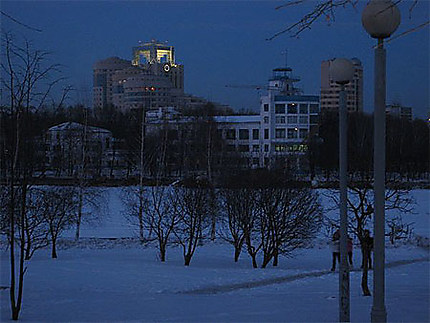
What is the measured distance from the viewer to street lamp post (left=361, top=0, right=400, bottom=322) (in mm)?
A: 6328

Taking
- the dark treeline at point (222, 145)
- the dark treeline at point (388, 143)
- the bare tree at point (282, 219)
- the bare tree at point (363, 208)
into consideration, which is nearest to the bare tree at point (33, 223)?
the bare tree at point (282, 219)

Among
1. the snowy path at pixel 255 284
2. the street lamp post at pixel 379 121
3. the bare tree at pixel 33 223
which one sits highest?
the street lamp post at pixel 379 121

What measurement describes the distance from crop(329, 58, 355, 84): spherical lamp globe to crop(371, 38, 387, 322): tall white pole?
2.44 metres

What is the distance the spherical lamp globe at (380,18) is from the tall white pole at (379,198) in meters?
0.13

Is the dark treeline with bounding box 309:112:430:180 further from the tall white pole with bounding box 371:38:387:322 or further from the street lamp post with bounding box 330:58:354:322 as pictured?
the tall white pole with bounding box 371:38:387:322

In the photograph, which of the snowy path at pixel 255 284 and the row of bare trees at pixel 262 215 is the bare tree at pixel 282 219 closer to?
the row of bare trees at pixel 262 215

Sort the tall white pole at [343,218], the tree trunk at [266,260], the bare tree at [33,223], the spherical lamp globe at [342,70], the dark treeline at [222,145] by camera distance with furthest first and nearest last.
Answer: the dark treeline at [222,145], the tree trunk at [266,260], the bare tree at [33,223], the tall white pole at [343,218], the spherical lamp globe at [342,70]

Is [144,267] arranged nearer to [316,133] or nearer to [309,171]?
[309,171]

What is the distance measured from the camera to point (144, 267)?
20984 millimetres

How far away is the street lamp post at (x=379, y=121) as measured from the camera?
6.33 m

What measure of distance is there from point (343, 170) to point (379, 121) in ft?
8.95

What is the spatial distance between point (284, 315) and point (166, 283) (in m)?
7.04

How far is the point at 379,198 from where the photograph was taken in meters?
6.39

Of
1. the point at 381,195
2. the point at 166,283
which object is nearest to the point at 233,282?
the point at 166,283
